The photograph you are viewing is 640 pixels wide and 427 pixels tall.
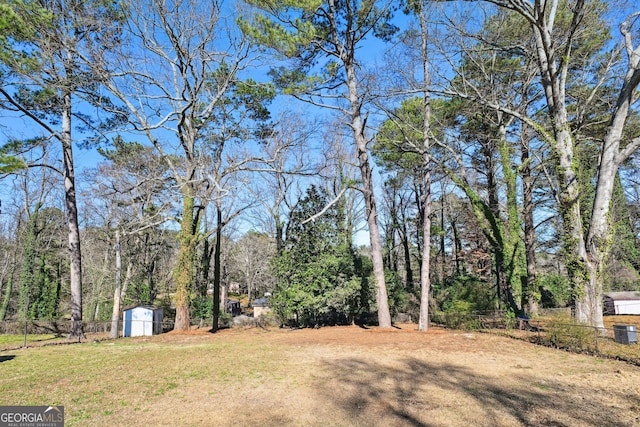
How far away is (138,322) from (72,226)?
4.92m

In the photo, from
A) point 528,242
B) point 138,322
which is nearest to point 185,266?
point 138,322

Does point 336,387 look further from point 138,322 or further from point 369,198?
point 138,322

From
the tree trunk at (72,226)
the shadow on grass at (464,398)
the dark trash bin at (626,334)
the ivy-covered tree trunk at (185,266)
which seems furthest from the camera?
the ivy-covered tree trunk at (185,266)

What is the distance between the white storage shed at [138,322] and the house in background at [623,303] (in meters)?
25.9

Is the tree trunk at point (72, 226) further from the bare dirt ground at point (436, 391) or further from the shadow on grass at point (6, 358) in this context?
the bare dirt ground at point (436, 391)

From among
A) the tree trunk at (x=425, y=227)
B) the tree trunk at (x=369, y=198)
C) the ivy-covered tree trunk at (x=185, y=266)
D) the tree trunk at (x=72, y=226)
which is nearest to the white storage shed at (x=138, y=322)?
the ivy-covered tree trunk at (x=185, y=266)

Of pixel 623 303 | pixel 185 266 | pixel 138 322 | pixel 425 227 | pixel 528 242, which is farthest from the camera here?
pixel 623 303

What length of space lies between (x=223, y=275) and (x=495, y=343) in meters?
27.5

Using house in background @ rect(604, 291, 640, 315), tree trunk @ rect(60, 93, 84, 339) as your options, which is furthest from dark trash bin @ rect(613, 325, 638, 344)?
house in background @ rect(604, 291, 640, 315)

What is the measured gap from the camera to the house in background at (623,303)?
68.3 feet

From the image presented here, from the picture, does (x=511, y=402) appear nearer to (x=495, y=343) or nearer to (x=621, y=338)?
(x=495, y=343)

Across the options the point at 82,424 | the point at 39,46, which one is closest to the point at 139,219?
the point at 39,46

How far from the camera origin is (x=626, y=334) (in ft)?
25.9

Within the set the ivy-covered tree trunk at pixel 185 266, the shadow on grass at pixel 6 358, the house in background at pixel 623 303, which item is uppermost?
the ivy-covered tree trunk at pixel 185 266
